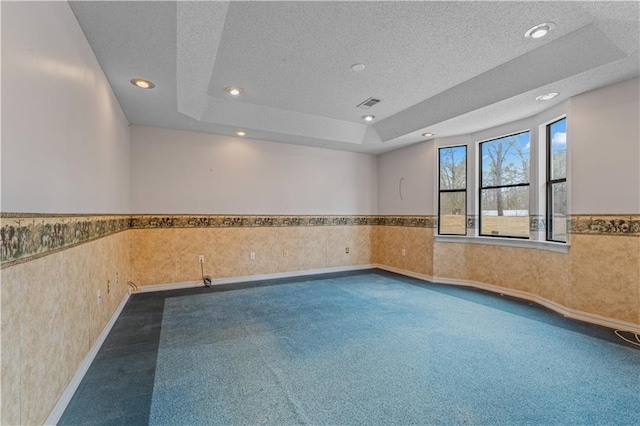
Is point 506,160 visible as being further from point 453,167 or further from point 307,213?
point 307,213

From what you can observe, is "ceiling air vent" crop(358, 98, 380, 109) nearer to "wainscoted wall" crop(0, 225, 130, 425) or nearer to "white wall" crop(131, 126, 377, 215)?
"white wall" crop(131, 126, 377, 215)

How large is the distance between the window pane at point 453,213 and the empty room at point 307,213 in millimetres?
36

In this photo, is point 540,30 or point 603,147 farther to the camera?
point 603,147

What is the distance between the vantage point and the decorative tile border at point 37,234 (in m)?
1.22

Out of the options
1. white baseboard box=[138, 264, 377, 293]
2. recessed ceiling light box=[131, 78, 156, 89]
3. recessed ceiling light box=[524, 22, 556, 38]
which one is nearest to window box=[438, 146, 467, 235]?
white baseboard box=[138, 264, 377, 293]

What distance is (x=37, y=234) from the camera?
4.86 feet

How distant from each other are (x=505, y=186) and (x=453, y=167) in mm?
905

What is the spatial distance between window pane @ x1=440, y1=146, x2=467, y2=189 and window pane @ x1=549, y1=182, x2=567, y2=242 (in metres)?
1.29

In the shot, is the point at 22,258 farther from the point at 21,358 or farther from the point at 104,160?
the point at 104,160

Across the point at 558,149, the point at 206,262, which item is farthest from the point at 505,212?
the point at 206,262

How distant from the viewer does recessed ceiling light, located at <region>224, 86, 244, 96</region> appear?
3508mm

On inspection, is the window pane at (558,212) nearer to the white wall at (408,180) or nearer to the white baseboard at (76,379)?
the white wall at (408,180)

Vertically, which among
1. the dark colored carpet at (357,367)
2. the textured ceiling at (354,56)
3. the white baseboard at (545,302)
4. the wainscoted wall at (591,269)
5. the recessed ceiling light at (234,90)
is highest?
the recessed ceiling light at (234,90)

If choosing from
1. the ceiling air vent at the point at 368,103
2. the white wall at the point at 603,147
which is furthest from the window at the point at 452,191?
the ceiling air vent at the point at 368,103
